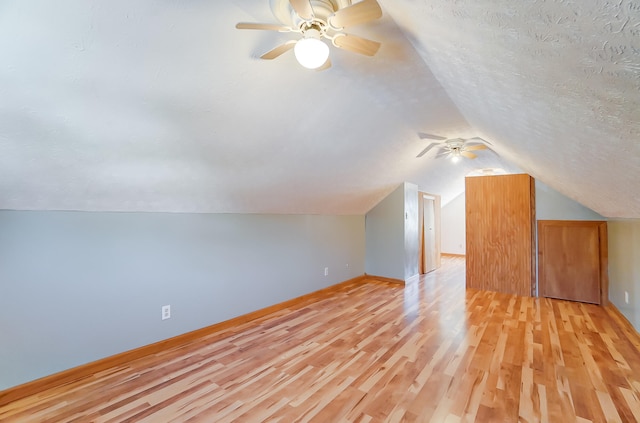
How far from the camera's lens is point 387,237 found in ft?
17.1

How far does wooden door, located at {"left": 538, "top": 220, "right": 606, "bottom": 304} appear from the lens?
3922 millimetres

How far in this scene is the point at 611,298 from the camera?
375cm

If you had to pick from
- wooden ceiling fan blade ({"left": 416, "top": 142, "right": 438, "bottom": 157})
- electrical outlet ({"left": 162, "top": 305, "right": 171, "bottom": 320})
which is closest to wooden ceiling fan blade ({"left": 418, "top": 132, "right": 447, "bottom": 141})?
wooden ceiling fan blade ({"left": 416, "top": 142, "right": 438, "bottom": 157})

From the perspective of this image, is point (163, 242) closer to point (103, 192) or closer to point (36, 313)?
point (103, 192)

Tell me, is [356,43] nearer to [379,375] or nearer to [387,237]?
[379,375]

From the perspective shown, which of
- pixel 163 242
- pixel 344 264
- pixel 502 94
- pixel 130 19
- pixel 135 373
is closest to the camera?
pixel 130 19

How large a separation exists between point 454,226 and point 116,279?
802 cm

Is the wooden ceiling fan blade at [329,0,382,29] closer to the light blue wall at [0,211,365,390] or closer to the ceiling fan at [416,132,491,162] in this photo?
the light blue wall at [0,211,365,390]

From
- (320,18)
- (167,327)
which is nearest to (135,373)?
(167,327)

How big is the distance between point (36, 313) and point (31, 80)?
1.67m

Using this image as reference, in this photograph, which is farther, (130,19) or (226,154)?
(226,154)

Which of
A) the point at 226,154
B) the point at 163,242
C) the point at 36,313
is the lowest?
the point at 36,313

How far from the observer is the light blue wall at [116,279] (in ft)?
6.58

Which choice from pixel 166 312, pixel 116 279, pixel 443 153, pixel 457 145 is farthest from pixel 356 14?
pixel 443 153
